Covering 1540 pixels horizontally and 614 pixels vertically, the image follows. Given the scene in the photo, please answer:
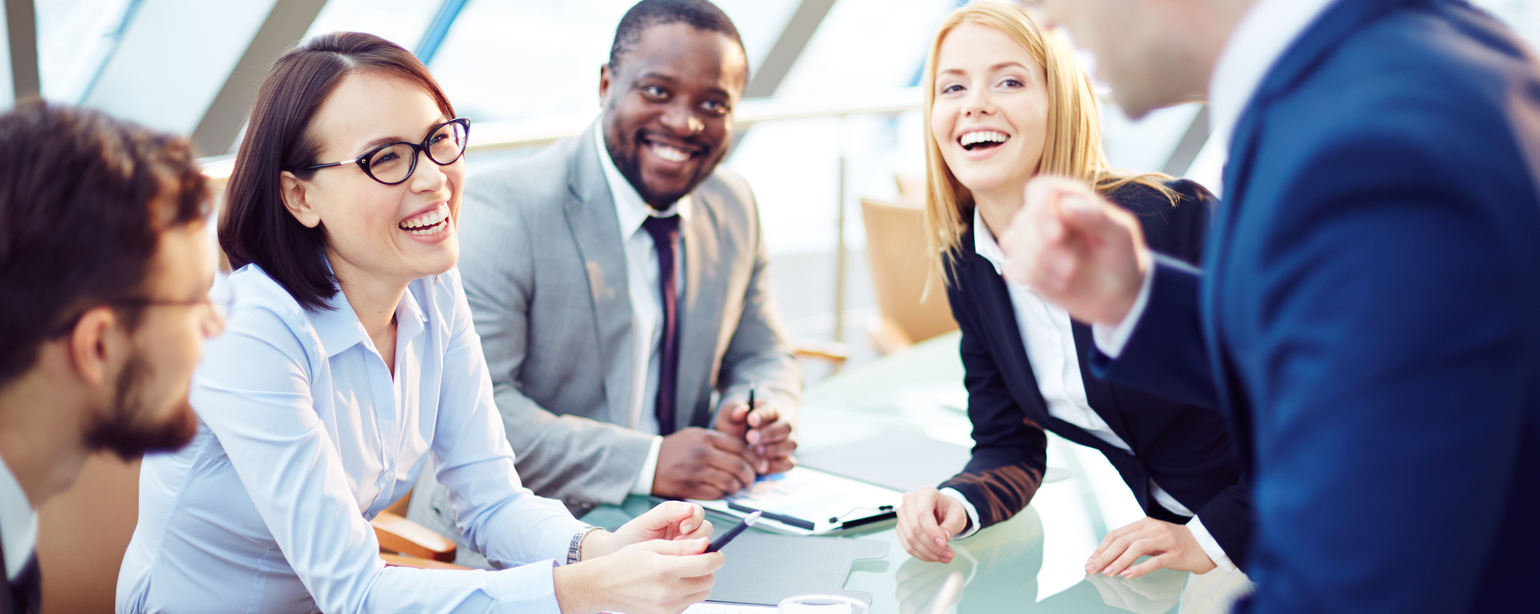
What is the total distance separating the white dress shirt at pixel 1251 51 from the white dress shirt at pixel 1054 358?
37.1 inches

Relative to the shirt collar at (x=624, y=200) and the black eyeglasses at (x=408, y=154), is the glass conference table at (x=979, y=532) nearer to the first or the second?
the shirt collar at (x=624, y=200)

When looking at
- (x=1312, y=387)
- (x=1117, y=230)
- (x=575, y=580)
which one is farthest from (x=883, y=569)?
(x=1312, y=387)

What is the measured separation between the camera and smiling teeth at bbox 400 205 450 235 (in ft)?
4.48

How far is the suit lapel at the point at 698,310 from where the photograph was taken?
2.14 metres

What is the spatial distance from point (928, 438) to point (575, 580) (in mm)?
1069

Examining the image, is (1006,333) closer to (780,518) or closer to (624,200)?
(780,518)

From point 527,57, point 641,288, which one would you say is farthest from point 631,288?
point 527,57

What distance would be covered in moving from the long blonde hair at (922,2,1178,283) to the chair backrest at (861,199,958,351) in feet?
6.19

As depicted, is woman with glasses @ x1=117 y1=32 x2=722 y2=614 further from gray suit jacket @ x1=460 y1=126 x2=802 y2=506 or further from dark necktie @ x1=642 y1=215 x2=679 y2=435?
dark necktie @ x1=642 y1=215 x2=679 y2=435

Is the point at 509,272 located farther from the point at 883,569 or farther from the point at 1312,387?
the point at 1312,387

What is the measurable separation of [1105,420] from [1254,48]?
1.04 m

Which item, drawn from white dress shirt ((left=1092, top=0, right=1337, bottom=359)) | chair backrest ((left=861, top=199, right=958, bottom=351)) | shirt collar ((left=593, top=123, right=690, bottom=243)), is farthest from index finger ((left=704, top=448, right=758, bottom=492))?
chair backrest ((left=861, top=199, right=958, bottom=351))

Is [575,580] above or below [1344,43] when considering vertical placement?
below

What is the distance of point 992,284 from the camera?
5.59 feet
